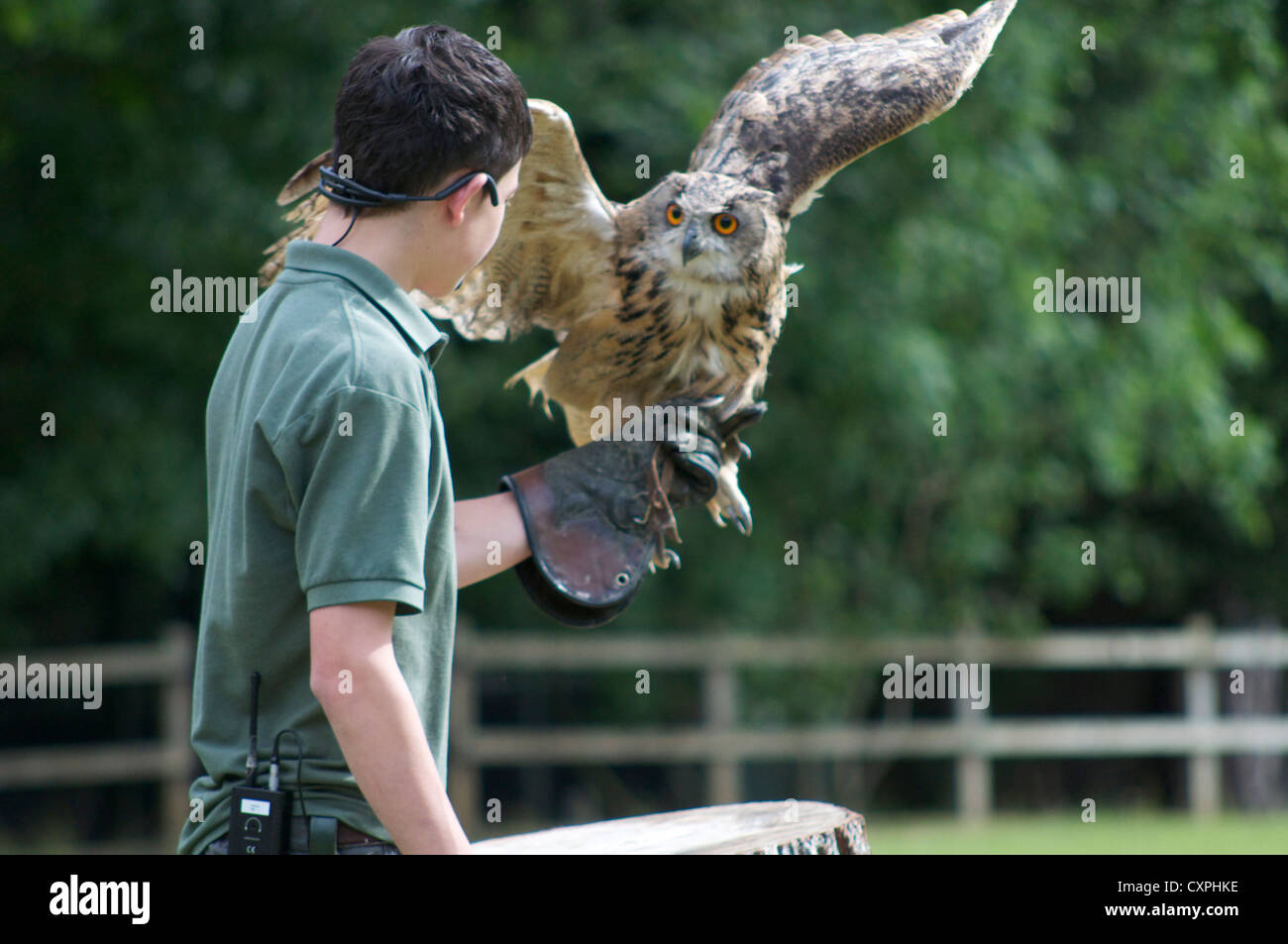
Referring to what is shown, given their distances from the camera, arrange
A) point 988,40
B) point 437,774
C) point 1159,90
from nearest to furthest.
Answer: point 437,774 → point 988,40 → point 1159,90

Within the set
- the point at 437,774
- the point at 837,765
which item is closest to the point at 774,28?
the point at 837,765

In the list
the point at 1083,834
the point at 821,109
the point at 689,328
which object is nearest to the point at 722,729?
the point at 1083,834

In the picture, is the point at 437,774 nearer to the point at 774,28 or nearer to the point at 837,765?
the point at 774,28

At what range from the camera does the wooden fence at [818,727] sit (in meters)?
9.23

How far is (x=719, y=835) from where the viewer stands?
9.22 ft

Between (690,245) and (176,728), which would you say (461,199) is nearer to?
(690,245)

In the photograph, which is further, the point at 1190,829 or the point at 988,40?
the point at 1190,829

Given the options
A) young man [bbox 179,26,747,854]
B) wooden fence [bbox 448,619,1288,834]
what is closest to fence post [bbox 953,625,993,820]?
wooden fence [bbox 448,619,1288,834]

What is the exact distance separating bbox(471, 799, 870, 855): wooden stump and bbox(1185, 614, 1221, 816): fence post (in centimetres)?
851

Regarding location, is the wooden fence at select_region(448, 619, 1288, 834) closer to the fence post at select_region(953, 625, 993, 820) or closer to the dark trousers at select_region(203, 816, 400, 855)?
the fence post at select_region(953, 625, 993, 820)

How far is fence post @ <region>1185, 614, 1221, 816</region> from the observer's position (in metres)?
10.7
